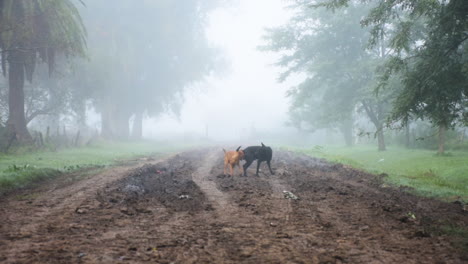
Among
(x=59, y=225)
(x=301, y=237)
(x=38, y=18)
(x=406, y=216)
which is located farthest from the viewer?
(x=38, y=18)

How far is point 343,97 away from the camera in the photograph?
28.7m

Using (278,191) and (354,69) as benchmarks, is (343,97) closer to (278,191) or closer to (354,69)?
(354,69)

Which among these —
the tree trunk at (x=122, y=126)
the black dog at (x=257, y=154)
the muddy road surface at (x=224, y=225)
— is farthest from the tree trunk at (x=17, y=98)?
the tree trunk at (x=122, y=126)

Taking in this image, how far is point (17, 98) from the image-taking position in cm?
2106

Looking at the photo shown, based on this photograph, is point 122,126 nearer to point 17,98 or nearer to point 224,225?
point 17,98

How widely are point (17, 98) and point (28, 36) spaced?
4.68 m

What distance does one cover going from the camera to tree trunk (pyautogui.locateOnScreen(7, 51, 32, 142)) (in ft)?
66.0

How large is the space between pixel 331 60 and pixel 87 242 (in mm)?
28422

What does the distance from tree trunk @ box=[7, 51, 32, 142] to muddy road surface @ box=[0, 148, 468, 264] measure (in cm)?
1380

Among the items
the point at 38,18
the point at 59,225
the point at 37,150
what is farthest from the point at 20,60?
the point at 59,225

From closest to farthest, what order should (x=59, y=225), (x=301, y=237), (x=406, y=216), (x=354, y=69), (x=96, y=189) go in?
(x=301, y=237) → (x=59, y=225) → (x=406, y=216) → (x=96, y=189) → (x=354, y=69)

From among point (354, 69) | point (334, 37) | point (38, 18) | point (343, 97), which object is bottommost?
point (343, 97)

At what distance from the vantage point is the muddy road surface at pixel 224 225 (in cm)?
421

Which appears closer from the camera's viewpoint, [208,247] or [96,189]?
[208,247]
